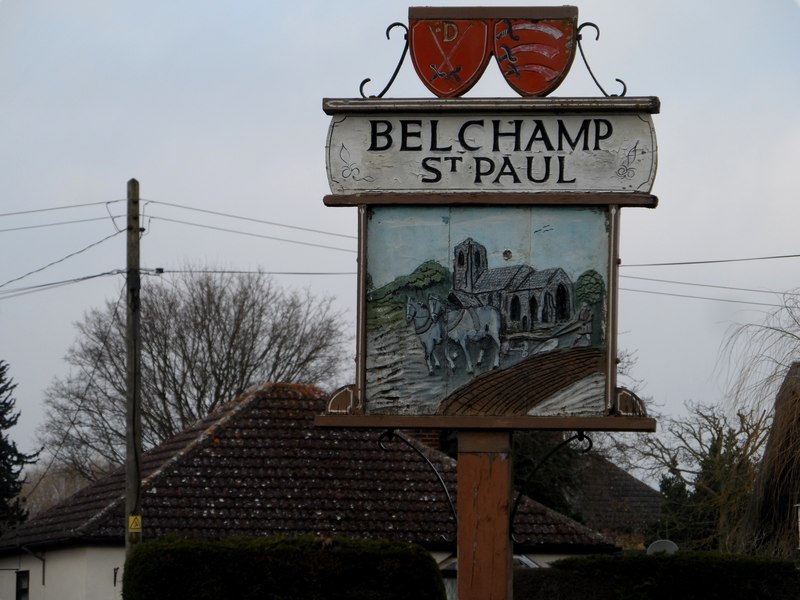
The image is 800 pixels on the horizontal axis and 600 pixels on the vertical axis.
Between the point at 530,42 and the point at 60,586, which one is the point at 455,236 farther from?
the point at 60,586

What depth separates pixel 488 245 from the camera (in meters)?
13.1

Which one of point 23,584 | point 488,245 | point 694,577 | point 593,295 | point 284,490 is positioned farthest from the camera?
point 23,584

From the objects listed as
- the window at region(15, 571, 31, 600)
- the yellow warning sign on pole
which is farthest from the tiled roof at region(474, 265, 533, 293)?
the window at region(15, 571, 31, 600)

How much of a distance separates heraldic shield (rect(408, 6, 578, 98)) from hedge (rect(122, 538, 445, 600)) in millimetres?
4869

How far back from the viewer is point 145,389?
45500 mm

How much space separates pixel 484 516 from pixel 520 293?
88.2 inches

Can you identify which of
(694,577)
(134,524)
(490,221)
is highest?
(490,221)

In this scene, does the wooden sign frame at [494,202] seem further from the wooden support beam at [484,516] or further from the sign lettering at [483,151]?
the wooden support beam at [484,516]

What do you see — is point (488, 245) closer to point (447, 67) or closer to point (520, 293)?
point (520, 293)

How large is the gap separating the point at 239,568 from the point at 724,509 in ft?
55.0

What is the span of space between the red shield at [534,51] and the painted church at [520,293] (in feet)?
6.27

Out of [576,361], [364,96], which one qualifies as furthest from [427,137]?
[576,361]

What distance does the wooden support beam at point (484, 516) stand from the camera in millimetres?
12609

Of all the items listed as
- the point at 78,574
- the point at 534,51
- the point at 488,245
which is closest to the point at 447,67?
the point at 534,51
